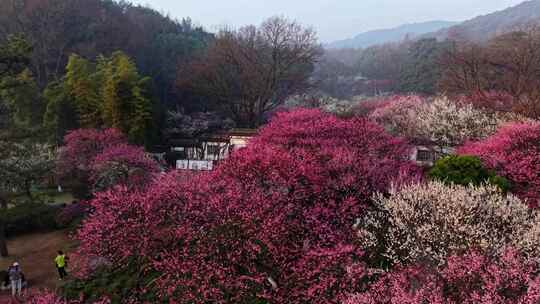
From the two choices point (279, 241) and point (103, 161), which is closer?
point (279, 241)

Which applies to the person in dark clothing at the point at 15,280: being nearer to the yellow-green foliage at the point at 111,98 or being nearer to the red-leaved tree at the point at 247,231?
the red-leaved tree at the point at 247,231

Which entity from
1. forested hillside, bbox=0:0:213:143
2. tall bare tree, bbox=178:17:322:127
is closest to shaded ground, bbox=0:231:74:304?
forested hillside, bbox=0:0:213:143

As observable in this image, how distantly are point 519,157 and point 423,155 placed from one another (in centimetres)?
649

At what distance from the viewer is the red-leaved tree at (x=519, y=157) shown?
11008 mm

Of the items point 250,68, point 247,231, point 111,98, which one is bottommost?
point 247,231

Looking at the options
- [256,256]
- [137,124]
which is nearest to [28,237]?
[137,124]

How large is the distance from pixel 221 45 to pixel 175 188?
25.6m

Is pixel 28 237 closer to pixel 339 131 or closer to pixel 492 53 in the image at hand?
pixel 339 131

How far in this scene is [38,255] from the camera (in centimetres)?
1395

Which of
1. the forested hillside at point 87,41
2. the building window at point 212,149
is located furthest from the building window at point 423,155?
the forested hillside at point 87,41

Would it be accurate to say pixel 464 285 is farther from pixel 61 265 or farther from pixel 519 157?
pixel 61 265

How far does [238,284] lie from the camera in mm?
7012

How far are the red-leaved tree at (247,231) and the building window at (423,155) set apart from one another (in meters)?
8.22

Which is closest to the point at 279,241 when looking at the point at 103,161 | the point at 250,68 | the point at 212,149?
the point at 103,161
